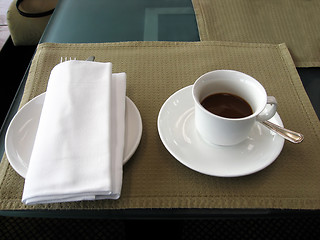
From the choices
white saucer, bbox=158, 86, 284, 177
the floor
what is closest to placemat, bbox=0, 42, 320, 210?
white saucer, bbox=158, 86, 284, 177

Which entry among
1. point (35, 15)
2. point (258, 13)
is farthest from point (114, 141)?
point (35, 15)

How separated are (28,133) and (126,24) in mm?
388

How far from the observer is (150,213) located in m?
0.37

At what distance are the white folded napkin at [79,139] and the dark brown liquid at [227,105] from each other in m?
0.13

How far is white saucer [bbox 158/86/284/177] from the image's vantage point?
36cm

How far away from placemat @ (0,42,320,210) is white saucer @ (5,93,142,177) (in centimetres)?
2

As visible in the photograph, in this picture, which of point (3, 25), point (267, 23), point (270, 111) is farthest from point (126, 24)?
point (3, 25)

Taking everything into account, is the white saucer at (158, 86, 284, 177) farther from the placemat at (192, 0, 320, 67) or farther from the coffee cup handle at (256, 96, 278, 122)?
the placemat at (192, 0, 320, 67)

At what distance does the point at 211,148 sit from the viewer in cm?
39

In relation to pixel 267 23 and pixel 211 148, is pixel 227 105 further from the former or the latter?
pixel 267 23

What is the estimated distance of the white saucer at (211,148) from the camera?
1.18 ft

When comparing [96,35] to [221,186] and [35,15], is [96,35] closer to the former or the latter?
[221,186]

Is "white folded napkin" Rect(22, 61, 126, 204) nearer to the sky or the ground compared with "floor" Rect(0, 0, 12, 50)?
nearer to the sky

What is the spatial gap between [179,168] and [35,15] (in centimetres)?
95
